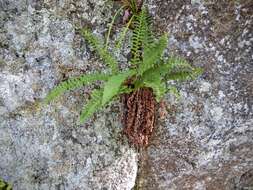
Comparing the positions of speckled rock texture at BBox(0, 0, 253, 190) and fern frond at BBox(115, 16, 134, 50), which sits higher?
fern frond at BBox(115, 16, 134, 50)

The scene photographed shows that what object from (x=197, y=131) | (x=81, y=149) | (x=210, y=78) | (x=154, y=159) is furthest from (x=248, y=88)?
(x=81, y=149)

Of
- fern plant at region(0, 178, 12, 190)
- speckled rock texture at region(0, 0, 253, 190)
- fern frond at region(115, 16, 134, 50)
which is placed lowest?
fern plant at region(0, 178, 12, 190)

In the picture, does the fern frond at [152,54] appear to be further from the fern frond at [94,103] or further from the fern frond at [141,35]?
the fern frond at [94,103]

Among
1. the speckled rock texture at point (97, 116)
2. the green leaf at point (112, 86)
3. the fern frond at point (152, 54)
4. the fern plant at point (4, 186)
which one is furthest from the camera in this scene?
the fern plant at point (4, 186)

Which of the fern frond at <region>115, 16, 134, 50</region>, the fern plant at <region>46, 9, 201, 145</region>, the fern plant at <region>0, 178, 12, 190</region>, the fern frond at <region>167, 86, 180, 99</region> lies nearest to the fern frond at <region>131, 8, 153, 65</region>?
the fern plant at <region>46, 9, 201, 145</region>

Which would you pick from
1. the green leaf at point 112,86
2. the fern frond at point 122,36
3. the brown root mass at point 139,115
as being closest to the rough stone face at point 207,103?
A: the brown root mass at point 139,115

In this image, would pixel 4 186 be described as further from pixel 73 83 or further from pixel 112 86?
pixel 112 86

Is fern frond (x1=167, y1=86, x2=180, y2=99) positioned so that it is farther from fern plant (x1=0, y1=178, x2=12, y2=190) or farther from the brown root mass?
fern plant (x1=0, y1=178, x2=12, y2=190)

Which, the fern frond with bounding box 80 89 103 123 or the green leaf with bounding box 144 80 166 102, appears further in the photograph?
the fern frond with bounding box 80 89 103 123
